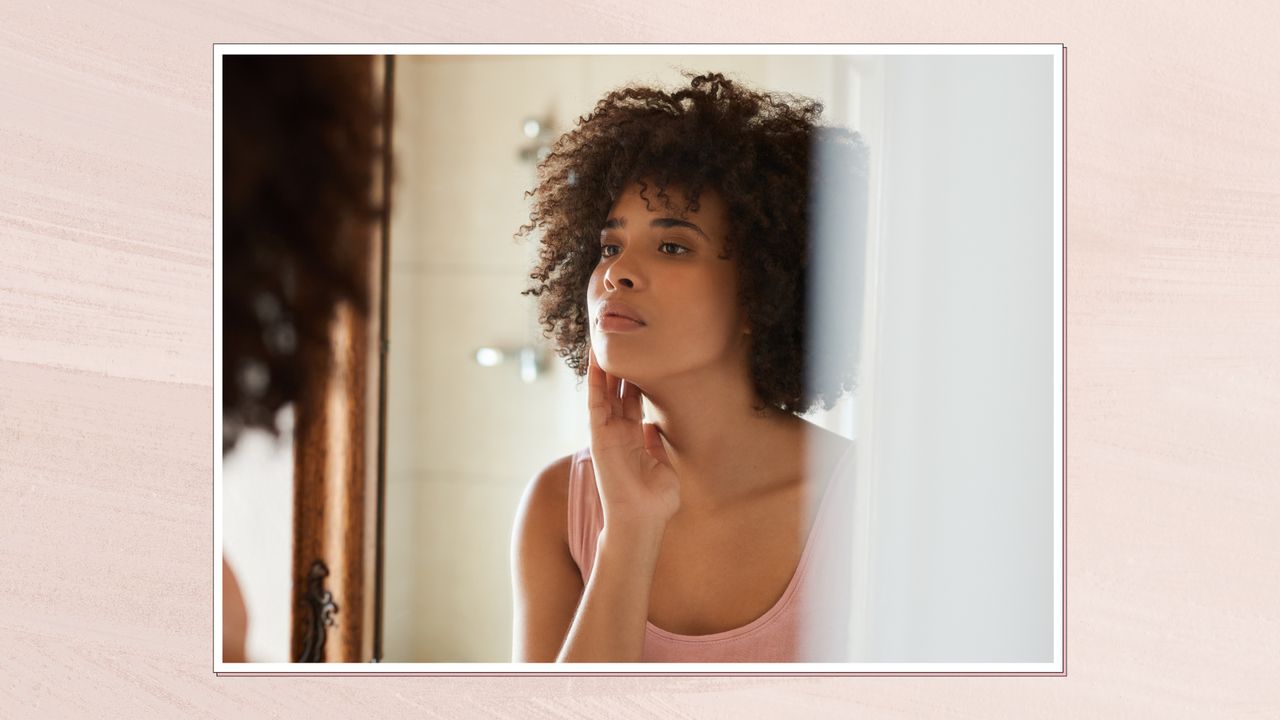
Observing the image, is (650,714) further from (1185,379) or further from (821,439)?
(1185,379)

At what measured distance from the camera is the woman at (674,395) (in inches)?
49.2

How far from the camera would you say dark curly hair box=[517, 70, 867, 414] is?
1.24 metres

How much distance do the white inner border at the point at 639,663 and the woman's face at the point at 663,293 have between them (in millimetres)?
213

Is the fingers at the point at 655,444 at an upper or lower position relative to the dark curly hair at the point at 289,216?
lower

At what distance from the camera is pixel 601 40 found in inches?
51.6

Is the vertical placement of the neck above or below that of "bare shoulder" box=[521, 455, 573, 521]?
above

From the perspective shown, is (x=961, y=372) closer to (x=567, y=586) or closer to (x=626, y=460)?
(x=626, y=460)

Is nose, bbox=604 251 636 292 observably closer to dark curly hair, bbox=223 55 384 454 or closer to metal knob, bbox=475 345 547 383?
metal knob, bbox=475 345 547 383

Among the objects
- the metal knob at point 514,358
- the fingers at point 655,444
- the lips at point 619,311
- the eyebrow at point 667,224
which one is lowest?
the fingers at point 655,444

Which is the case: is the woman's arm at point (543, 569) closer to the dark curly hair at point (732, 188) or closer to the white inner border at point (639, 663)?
the white inner border at point (639, 663)

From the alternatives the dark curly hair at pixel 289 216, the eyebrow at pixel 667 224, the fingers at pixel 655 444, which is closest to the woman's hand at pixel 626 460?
the fingers at pixel 655 444

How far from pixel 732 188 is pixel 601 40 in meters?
0.26

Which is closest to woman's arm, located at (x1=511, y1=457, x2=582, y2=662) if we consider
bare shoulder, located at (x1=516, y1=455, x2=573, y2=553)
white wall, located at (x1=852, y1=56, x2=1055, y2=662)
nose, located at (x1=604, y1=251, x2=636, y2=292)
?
bare shoulder, located at (x1=516, y1=455, x2=573, y2=553)

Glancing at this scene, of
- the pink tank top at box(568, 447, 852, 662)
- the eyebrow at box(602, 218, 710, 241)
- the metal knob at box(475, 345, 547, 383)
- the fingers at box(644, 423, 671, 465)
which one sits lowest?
the pink tank top at box(568, 447, 852, 662)
